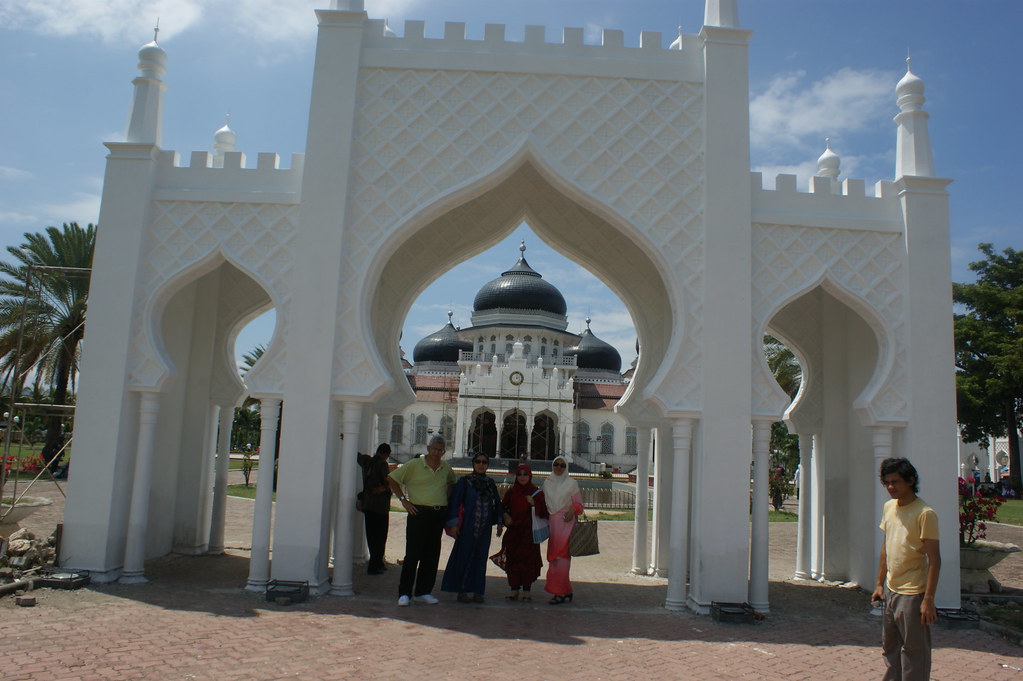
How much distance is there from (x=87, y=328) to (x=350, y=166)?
294cm

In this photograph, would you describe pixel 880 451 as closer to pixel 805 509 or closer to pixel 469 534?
pixel 805 509

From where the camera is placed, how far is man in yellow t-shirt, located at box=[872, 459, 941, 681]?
12.3 feet

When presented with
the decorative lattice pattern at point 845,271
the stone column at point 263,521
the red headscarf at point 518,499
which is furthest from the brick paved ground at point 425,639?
the decorative lattice pattern at point 845,271

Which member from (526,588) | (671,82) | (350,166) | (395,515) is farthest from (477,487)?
(395,515)

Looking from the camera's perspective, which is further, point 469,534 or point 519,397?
point 519,397

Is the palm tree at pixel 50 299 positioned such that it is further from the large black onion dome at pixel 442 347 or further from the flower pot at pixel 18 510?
the large black onion dome at pixel 442 347

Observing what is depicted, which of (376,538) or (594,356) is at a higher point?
(594,356)

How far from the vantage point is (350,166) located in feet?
23.6

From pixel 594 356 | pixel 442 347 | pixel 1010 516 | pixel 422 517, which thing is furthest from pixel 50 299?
pixel 594 356

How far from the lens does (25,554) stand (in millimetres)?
6879

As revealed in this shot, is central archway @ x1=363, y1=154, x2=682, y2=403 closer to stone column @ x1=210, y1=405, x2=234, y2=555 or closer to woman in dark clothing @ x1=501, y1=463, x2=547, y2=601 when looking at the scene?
stone column @ x1=210, y1=405, x2=234, y2=555

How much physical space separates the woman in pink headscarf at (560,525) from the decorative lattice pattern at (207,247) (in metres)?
3.01

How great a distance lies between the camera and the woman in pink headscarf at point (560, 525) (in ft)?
22.4

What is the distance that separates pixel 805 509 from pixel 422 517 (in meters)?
5.04
